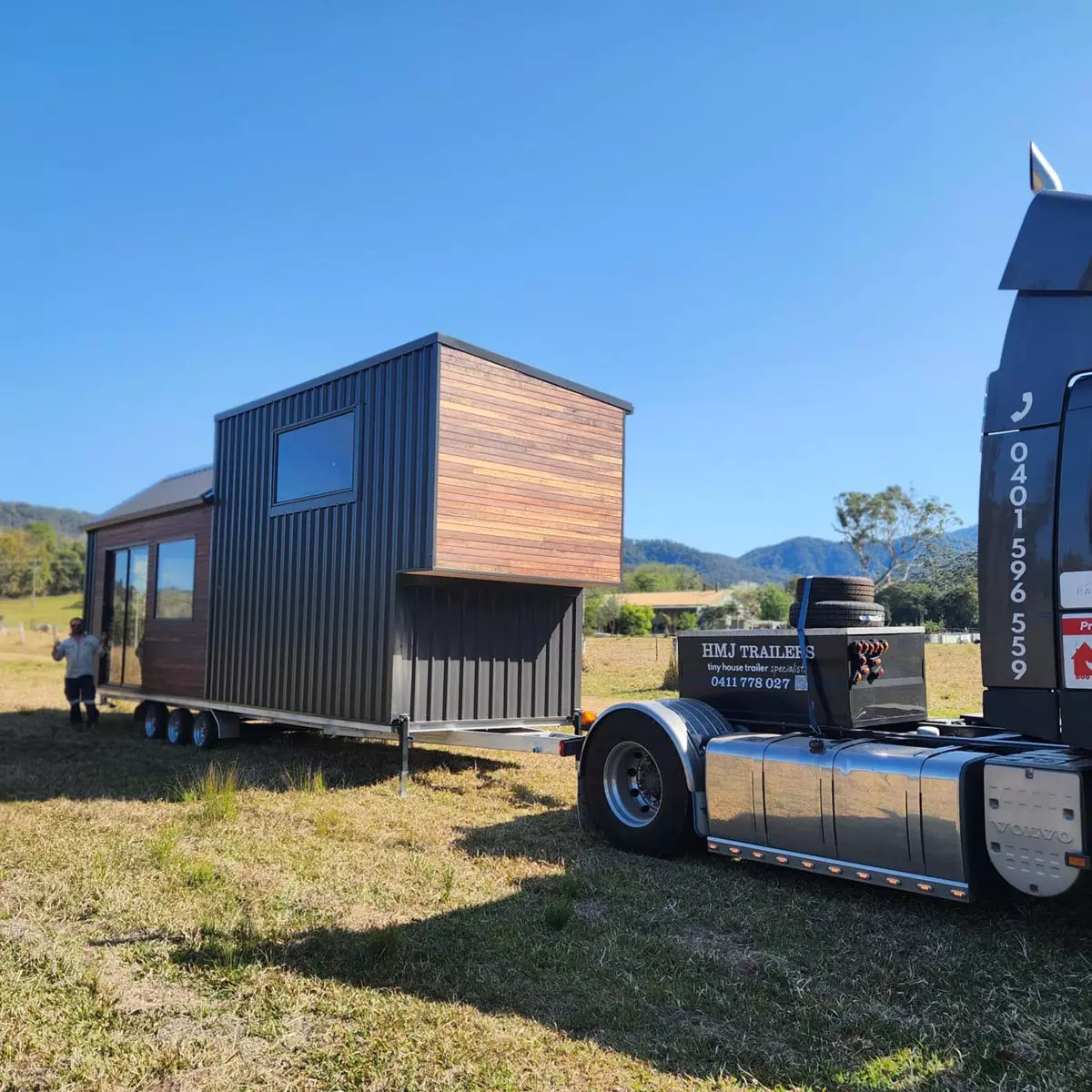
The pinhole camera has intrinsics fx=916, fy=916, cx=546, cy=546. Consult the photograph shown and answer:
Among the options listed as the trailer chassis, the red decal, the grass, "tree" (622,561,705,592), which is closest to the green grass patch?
the trailer chassis

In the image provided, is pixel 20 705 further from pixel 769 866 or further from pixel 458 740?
pixel 769 866

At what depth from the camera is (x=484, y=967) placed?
433 centimetres

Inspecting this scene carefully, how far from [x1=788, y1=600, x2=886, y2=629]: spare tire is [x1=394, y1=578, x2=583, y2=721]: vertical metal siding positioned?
4217 millimetres

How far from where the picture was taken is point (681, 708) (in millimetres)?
6637

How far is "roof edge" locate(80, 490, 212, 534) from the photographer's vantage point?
40.3ft

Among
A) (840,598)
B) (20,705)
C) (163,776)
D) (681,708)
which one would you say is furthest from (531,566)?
(20,705)

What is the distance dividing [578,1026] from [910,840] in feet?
7.34

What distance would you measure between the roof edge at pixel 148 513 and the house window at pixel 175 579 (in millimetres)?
471

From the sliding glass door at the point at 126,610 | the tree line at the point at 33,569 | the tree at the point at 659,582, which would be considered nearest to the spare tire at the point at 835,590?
the sliding glass door at the point at 126,610

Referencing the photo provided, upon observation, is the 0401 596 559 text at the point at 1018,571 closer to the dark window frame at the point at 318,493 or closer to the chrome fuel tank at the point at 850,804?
the chrome fuel tank at the point at 850,804

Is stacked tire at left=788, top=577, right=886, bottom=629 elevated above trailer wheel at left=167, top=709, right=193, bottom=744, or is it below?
above

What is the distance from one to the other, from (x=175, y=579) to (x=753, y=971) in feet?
35.4

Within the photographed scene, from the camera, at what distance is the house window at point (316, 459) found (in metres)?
9.94

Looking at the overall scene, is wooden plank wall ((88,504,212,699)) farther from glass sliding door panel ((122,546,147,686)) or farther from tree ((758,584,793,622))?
tree ((758,584,793,622))
